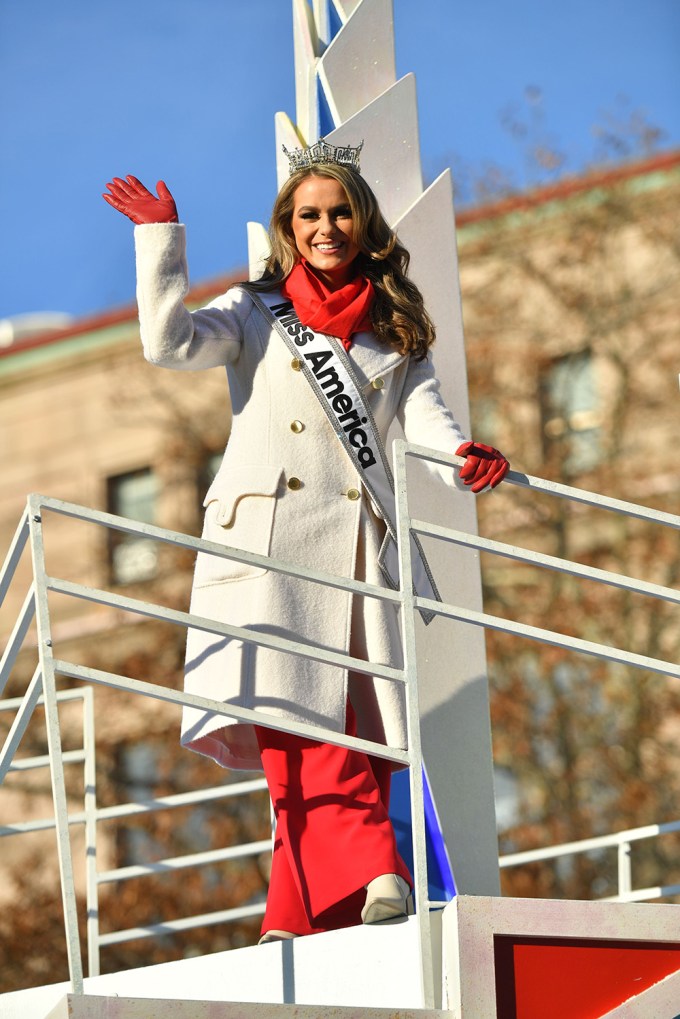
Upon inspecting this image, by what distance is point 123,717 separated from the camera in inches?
696

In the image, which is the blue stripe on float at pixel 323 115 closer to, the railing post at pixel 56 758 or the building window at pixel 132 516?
the railing post at pixel 56 758

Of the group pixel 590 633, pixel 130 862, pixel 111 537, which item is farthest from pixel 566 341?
pixel 130 862

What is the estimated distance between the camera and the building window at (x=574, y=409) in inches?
710

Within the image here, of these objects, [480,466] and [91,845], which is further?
[91,845]

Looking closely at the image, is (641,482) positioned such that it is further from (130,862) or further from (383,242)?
(383,242)

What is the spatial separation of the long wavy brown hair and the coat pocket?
Answer: 0.58m

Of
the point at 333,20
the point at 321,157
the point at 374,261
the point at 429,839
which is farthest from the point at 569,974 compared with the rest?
the point at 333,20

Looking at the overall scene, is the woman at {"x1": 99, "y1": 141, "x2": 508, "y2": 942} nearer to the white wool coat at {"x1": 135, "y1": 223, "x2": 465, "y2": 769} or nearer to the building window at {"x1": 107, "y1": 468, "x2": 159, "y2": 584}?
the white wool coat at {"x1": 135, "y1": 223, "x2": 465, "y2": 769}

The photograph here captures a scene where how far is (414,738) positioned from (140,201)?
1.65m

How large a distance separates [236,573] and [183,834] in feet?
40.0

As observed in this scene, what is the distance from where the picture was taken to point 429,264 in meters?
6.69

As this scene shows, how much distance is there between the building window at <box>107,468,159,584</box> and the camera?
1941cm

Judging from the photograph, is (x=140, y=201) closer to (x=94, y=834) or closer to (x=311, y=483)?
(x=311, y=483)

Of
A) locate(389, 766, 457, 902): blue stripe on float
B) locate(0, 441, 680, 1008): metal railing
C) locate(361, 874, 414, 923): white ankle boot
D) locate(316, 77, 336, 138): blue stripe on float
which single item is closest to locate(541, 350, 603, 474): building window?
locate(316, 77, 336, 138): blue stripe on float
